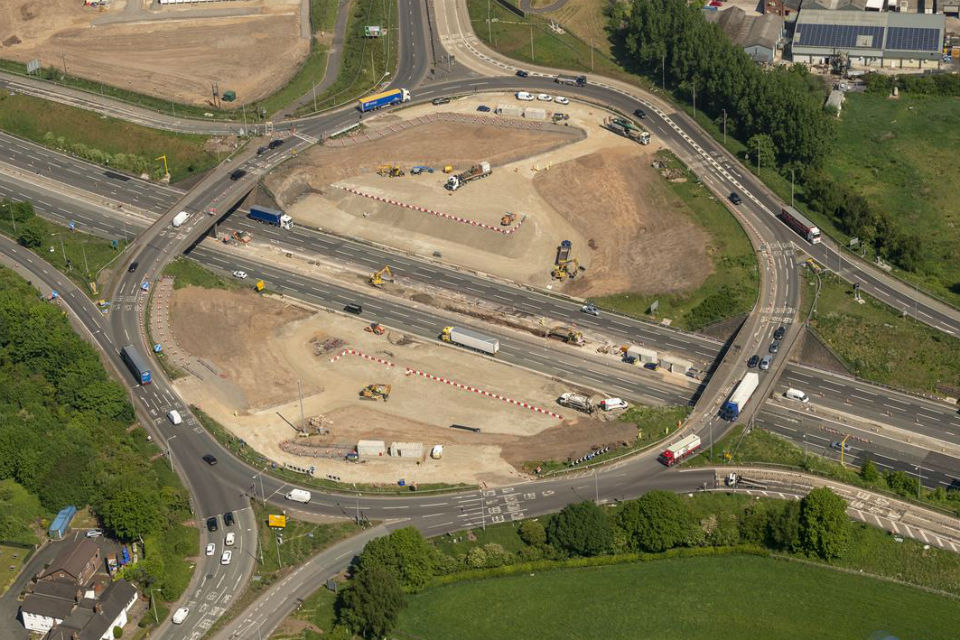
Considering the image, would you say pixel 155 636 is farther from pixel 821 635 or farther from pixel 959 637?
pixel 959 637

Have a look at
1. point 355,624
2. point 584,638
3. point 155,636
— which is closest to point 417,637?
point 355,624

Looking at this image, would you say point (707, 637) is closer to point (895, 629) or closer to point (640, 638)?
point (640, 638)

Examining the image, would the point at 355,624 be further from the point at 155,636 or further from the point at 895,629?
the point at 895,629

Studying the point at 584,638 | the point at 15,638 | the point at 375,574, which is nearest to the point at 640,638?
the point at 584,638

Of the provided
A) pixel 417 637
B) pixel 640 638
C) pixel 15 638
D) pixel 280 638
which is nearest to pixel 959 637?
pixel 640 638

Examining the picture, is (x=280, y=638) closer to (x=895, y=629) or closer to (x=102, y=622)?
(x=102, y=622)

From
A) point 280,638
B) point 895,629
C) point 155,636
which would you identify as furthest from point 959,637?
point 155,636
